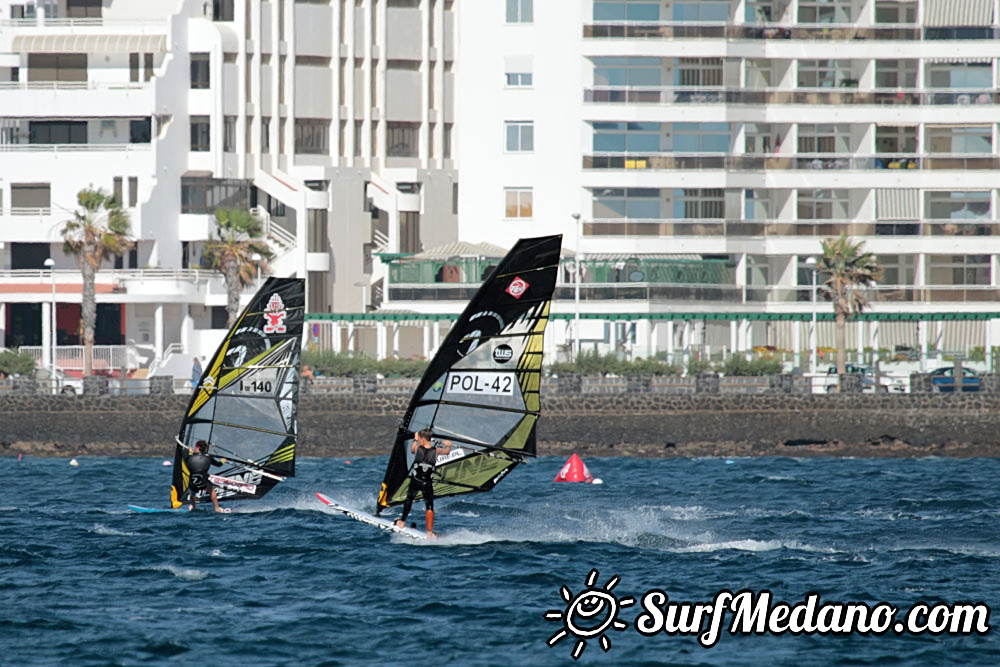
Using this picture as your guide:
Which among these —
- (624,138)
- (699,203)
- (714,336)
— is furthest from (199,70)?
(714,336)

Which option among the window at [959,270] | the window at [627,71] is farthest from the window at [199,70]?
the window at [959,270]

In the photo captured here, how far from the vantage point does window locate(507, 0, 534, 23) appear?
216ft

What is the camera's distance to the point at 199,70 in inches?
2707

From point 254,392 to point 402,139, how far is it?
47337mm

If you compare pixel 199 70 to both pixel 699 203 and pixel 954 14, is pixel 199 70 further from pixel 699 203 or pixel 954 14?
pixel 954 14

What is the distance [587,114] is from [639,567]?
41.7 metres

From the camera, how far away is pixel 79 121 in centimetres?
6719

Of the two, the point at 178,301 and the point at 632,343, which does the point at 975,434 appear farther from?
the point at 178,301

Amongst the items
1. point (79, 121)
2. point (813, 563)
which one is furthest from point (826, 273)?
point (813, 563)

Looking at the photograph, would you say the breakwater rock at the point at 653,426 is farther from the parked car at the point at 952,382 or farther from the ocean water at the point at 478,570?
the ocean water at the point at 478,570

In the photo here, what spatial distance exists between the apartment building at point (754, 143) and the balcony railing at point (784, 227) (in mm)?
83

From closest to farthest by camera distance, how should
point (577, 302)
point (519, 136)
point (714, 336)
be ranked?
point (577, 302) → point (714, 336) → point (519, 136)

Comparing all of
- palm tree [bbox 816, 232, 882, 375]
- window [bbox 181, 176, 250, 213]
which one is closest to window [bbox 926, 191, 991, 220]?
A: palm tree [bbox 816, 232, 882, 375]

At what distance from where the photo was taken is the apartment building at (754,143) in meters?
64.3
